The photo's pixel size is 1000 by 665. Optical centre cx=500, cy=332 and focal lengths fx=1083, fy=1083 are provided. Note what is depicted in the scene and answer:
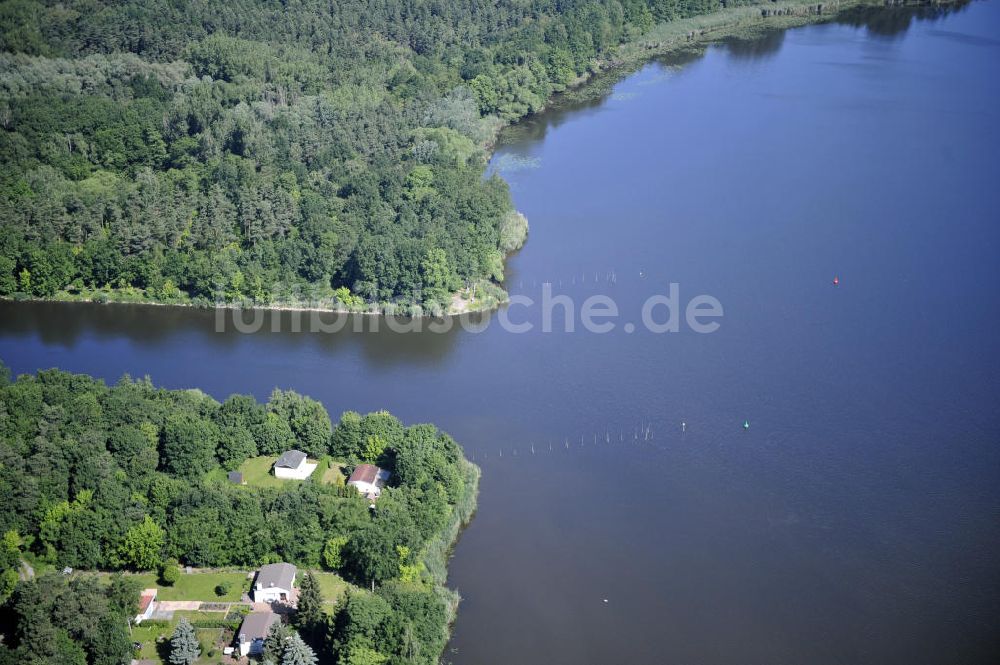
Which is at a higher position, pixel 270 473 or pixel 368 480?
pixel 368 480

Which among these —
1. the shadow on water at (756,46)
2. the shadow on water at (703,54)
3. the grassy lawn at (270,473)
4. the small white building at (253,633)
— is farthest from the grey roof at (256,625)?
the shadow on water at (756,46)

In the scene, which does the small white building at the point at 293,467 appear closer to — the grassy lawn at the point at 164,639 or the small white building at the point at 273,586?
the small white building at the point at 273,586

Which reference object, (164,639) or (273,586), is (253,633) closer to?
(273,586)

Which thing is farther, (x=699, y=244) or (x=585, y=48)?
(x=585, y=48)

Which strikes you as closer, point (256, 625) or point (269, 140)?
point (256, 625)

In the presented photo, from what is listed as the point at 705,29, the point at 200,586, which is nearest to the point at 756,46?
the point at 705,29

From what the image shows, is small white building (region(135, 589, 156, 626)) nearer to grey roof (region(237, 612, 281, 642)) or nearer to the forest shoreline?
grey roof (region(237, 612, 281, 642))

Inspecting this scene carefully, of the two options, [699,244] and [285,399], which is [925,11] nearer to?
[699,244]

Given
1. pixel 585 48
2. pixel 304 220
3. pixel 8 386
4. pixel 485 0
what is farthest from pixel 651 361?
pixel 485 0
